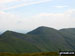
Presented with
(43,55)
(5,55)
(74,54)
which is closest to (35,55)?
(43,55)

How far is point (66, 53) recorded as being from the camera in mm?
104812

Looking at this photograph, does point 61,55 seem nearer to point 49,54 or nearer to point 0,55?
point 49,54

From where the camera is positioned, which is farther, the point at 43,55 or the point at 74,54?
the point at 43,55

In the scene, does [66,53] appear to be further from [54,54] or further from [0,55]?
[0,55]

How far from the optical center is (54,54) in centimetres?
13825

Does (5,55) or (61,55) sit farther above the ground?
(61,55)

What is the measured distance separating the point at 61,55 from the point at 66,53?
9.18 feet

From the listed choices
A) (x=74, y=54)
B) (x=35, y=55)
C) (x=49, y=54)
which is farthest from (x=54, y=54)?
(x=74, y=54)

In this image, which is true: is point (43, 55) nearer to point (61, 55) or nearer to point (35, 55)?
point (35, 55)

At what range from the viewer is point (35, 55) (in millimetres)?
137125

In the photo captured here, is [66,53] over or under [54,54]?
over

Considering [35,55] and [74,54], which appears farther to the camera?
[35,55]

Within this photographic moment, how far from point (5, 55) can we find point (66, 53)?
5463 centimetres

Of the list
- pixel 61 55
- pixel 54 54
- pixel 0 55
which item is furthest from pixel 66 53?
pixel 0 55
